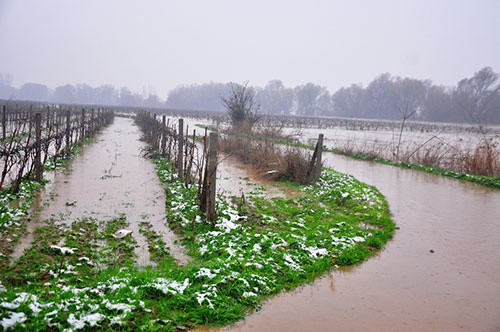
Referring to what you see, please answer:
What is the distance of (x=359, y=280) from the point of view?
5.76m

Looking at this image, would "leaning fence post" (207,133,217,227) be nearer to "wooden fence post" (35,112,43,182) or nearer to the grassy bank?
the grassy bank

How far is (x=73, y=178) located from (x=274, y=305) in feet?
29.4

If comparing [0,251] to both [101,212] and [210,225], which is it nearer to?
[101,212]

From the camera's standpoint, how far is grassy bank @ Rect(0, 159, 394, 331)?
13.2 ft

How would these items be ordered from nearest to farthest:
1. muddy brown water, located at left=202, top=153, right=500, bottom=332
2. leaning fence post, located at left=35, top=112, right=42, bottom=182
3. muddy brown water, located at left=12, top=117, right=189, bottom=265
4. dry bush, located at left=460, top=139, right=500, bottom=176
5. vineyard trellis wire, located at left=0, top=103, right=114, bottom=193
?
muddy brown water, located at left=202, top=153, right=500, bottom=332 < muddy brown water, located at left=12, top=117, right=189, bottom=265 < vineyard trellis wire, located at left=0, top=103, right=114, bottom=193 < leaning fence post, located at left=35, top=112, right=42, bottom=182 < dry bush, located at left=460, top=139, right=500, bottom=176

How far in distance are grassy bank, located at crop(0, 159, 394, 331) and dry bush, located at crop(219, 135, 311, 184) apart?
3.56 meters

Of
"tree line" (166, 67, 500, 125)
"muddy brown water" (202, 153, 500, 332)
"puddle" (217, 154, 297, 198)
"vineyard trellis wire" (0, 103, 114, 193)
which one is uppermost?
"tree line" (166, 67, 500, 125)

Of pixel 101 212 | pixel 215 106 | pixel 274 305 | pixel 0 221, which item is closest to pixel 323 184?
pixel 101 212

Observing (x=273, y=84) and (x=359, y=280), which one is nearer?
(x=359, y=280)

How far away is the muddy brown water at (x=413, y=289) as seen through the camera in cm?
456

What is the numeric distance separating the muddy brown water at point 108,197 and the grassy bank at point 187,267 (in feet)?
0.77

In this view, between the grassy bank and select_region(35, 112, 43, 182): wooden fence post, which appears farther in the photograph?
select_region(35, 112, 43, 182): wooden fence post

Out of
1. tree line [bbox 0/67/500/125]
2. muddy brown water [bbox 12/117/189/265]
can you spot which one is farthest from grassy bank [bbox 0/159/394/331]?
tree line [bbox 0/67/500/125]

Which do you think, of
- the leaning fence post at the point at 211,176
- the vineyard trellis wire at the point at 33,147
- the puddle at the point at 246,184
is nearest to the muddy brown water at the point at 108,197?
the vineyard trellis wire at the point at 33,147
